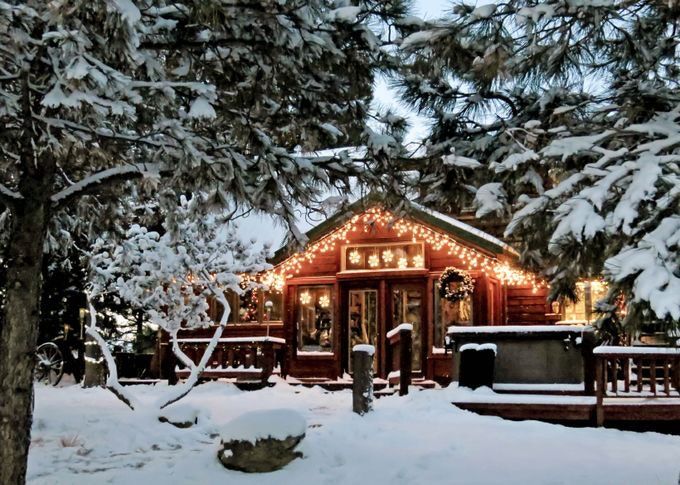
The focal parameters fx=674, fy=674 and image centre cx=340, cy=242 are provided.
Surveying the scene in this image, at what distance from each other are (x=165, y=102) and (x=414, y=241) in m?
11.8

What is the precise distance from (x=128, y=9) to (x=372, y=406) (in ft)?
26.0

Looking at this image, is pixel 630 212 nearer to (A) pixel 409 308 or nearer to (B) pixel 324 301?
(A) pixel 409 308

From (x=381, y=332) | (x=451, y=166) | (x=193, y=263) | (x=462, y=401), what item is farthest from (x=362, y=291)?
(x=451, y=166)

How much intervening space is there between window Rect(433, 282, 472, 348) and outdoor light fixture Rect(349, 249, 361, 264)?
7.30ft

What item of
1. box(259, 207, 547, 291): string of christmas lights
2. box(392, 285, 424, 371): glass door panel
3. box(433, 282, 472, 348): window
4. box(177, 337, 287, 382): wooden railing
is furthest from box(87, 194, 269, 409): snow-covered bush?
box(433, 282, 472, 348): window

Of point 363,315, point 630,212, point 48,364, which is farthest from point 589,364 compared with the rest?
point 48,364

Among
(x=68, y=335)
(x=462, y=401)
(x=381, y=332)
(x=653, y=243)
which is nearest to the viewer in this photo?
(x=653, y=243)

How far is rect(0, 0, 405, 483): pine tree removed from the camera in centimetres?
455

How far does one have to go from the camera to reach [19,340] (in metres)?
5.87

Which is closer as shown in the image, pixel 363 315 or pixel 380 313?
pixel 380 313

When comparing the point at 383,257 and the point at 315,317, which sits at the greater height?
the point at 383,257

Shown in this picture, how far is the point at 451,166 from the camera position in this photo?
6.63m

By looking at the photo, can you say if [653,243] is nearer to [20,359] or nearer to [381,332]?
[20,359]

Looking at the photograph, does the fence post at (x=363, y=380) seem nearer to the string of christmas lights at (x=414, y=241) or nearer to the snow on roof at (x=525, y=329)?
the snow on roof at (x=525, y=329)
